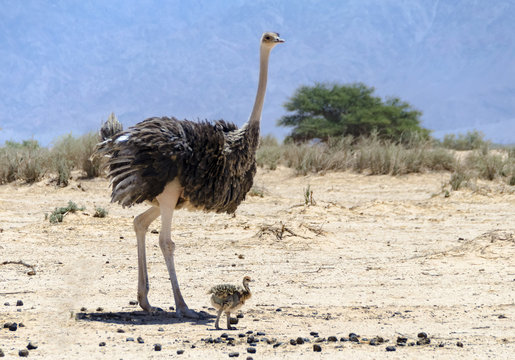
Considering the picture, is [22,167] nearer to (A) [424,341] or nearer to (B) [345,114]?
(A) [424,341]

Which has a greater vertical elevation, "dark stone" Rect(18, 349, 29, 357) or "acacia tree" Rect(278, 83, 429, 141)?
"acacia tree" Rect(278, 83, 429, 141)

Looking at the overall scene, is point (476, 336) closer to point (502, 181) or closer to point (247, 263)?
point (247, 263)

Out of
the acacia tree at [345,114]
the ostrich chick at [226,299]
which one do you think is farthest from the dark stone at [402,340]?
the acacia tree at [345,114]

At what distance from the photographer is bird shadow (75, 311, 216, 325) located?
589 centimetres

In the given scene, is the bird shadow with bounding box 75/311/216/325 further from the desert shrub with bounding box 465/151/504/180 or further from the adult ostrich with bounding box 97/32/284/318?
the desert shrub with bounding box 465/151/504/180

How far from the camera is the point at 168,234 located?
6.34m

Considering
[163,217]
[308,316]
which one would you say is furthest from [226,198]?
[308,316]

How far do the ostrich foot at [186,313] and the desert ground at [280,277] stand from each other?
0.08 meters

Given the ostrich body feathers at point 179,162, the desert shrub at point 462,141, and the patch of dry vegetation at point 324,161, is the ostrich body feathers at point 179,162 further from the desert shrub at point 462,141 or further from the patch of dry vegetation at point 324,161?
the desert shrub at point 462,141

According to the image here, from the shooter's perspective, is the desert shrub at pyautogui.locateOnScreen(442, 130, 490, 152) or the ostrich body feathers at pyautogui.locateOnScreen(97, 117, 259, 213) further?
the desert shrub at pyautogui.locateOnScreen(442, 130, 490, 152)

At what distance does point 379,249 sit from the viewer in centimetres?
975

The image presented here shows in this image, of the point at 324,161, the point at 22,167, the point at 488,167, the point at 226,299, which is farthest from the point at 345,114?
the point at 226,299

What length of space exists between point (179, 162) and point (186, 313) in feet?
4.03

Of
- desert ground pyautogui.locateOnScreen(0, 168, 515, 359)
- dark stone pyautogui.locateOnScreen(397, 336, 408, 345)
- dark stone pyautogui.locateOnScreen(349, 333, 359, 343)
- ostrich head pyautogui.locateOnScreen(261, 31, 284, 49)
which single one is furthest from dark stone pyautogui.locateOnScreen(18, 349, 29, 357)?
ostrich head pyautogui.locateOnScreen(261, 31, 284, 49)
